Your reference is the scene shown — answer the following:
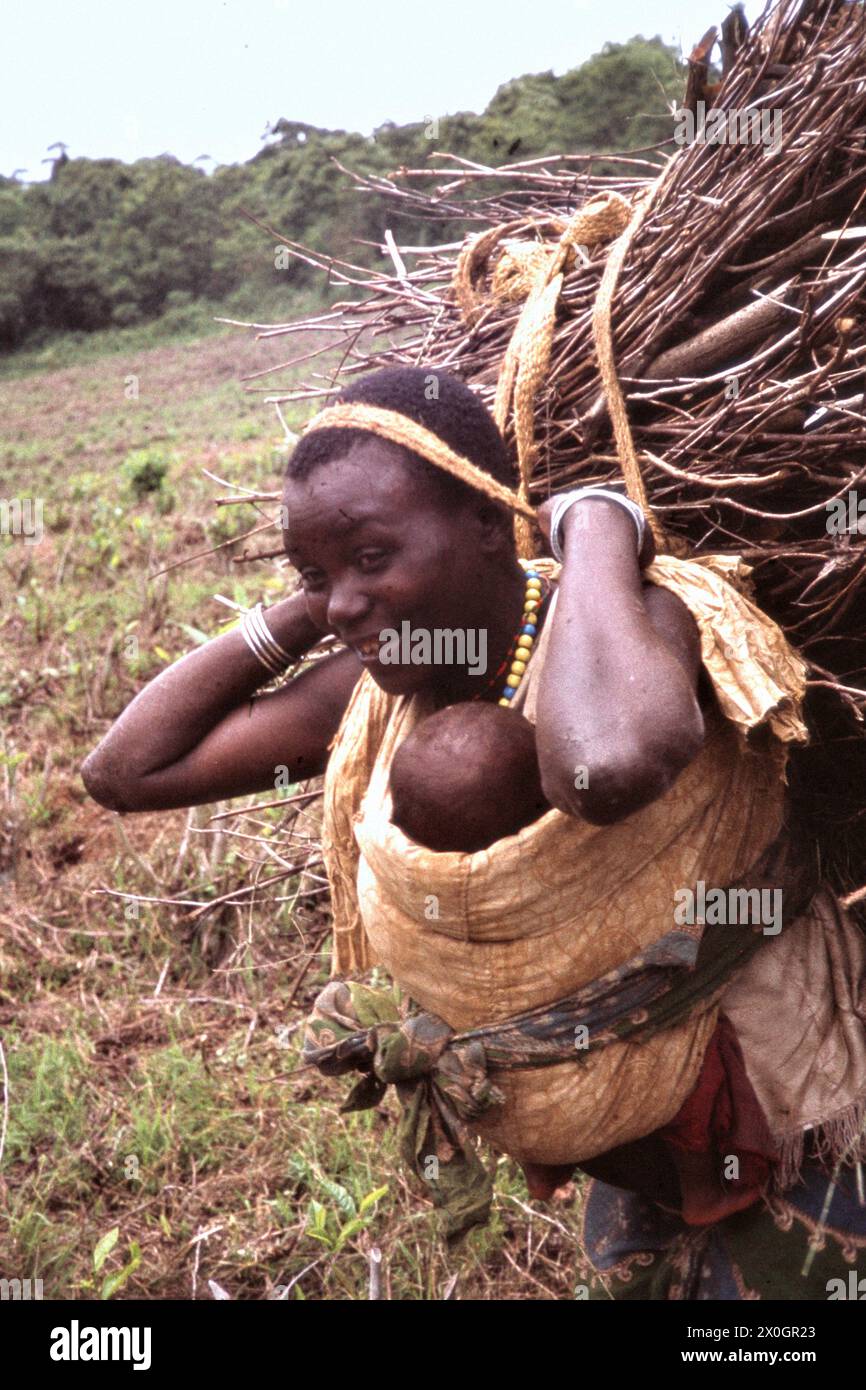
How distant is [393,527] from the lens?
63.9 inches

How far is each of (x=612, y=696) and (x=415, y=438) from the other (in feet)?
1.54

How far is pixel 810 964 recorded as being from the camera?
1822mm

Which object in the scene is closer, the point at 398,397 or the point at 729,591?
the point at 729,591

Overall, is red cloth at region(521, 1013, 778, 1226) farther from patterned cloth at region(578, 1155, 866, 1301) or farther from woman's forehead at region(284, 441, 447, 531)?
woman's forehead at region(284, 441, 447, 531)

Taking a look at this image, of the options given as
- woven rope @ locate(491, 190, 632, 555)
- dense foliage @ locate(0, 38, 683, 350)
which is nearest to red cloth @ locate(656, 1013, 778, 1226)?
woven rope @ locate(491, 190, 632, 555)

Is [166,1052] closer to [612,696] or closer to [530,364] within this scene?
[530,364]

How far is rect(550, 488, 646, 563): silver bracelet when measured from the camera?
61.4 inches

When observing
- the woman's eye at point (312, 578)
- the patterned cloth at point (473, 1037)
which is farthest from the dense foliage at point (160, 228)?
the patterned cloth at point (473, 1037)

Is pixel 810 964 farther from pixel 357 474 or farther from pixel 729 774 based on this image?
pixel 357 474

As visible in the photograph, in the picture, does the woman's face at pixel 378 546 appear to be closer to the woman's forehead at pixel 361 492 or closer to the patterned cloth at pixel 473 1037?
the woman's forehead at pixel 361 492

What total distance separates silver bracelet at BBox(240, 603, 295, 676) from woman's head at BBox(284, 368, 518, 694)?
0.87 ft

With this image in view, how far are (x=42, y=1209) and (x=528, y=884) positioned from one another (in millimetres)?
1888
